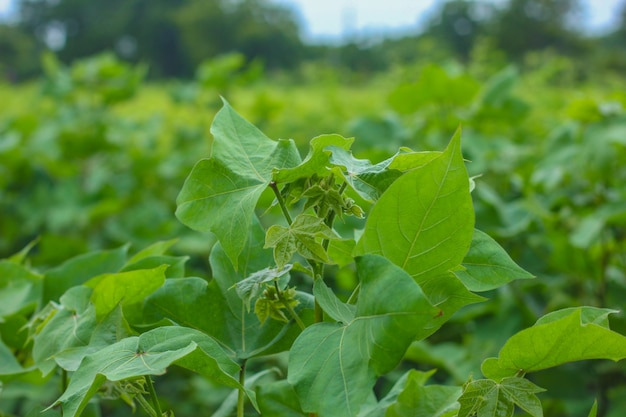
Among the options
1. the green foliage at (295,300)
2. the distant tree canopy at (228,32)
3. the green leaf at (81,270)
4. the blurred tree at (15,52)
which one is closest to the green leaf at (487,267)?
the green foliage at (295,300)

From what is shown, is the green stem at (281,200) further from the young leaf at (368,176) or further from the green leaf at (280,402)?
the green leaf at (280,402)

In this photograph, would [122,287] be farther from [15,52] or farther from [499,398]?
[15,52]

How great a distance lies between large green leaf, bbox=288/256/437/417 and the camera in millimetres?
414

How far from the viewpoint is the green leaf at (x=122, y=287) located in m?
0.57

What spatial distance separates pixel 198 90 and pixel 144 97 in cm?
217

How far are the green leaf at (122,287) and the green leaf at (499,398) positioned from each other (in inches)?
10.0

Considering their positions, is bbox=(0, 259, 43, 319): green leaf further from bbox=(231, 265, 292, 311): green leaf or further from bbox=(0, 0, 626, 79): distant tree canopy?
bbox=(0, 0, 626, 79): distant tree canopy

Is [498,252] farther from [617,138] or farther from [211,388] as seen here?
[211,388]

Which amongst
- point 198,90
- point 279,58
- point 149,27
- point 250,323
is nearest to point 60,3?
point 149,27

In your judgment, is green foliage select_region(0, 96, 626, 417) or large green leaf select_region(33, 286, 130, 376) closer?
green foliage select_region(0, 96, 626, 417)

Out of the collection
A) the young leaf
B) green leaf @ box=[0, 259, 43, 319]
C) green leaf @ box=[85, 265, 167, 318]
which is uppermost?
the young leaf

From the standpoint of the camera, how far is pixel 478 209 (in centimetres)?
161

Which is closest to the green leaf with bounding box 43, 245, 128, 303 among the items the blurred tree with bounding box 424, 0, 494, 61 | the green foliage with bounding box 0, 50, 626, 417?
the green foliage with bounding box 0, 50, 626, 417

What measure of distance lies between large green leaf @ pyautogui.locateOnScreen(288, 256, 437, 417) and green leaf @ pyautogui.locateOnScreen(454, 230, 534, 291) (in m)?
0.11
